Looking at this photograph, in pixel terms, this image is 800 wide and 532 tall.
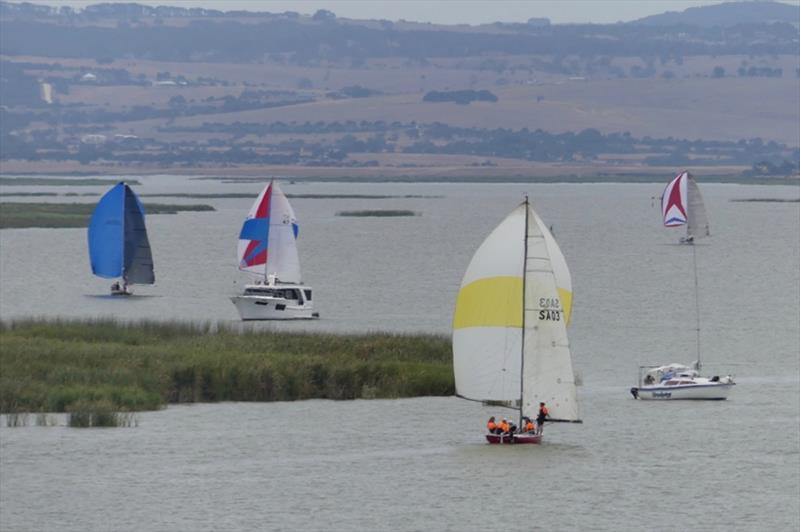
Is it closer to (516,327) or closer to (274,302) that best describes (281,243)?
(274,302)

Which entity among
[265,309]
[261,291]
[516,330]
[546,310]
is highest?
[261,291]

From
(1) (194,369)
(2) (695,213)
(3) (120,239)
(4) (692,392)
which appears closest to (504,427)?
(1) (194,369)

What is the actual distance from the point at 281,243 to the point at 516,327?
30.4 meters

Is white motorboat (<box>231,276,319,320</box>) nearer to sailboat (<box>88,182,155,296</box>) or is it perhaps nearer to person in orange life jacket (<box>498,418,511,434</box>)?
sailboat (<box>88,182,155,296</box>)

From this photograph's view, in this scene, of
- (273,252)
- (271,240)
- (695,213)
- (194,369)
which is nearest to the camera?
(194,369)

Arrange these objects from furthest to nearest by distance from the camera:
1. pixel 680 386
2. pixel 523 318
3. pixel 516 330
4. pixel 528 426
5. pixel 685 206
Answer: pixel 685 206, pixel 680 386, pixel 528 426, pixel 516 330, pixel 523 318

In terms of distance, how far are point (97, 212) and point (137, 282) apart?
11.4 feet

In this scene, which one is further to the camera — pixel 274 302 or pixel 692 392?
pixel 274 302

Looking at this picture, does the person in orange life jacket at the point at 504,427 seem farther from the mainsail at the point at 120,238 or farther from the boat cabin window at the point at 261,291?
the mainsail at the point at 120,238

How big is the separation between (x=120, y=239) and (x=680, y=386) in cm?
3258

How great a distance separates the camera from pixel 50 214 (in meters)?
135

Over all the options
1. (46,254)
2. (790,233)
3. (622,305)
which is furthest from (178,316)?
(790,233)

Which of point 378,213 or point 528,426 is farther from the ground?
point 378,213

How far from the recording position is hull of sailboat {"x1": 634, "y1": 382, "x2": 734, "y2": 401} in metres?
48.9
